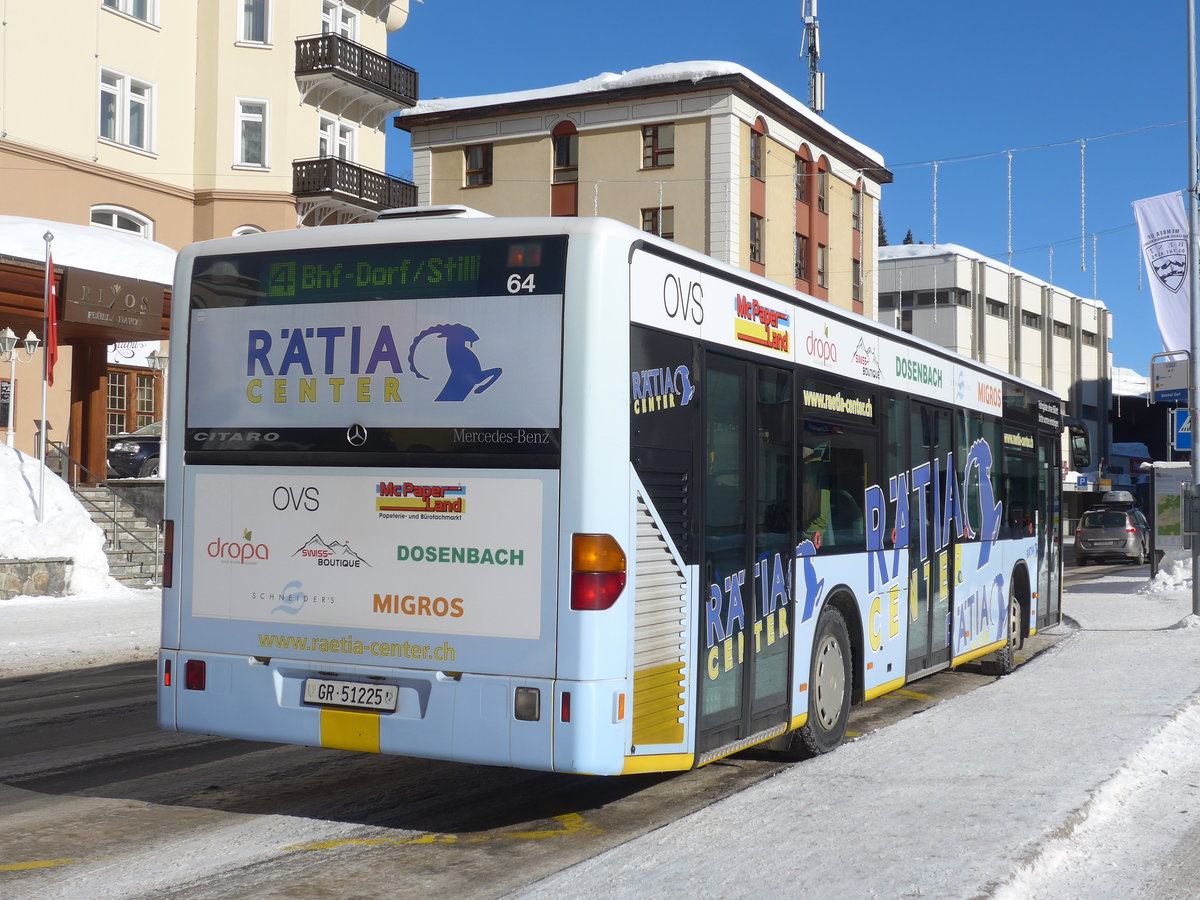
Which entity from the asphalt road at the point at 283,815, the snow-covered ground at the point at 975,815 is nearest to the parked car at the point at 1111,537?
the snow-covered ground at the point at 975,815

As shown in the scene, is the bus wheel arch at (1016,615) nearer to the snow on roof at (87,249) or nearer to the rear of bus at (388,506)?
the rear of bus at (388,506)

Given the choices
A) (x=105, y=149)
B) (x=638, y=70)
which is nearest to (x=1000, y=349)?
(x=638, y=70)

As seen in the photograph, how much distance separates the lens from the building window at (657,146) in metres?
46.9

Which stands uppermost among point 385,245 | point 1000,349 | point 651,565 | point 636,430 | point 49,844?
point 1000,349

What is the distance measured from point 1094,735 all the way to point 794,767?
2.38 m

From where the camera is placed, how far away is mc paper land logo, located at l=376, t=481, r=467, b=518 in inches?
252

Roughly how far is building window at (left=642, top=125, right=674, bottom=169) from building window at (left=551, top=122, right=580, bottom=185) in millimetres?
2660

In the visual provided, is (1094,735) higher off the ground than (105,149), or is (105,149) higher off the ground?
(105,149)

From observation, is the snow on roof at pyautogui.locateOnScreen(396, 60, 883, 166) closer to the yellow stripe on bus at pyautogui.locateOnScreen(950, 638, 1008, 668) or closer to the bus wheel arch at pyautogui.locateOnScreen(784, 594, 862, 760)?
the yellow stripe on bus at pyautogui.locateOnScreen(950, 638, 1008, 668)

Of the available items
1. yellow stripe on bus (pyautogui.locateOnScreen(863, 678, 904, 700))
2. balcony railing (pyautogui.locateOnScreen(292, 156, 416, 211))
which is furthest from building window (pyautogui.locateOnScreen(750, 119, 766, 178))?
yellow stripe on bus (pyautogui.locateOnScreen(863, 678, 904, 700))

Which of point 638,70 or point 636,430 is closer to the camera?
point 636,430

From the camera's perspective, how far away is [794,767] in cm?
774

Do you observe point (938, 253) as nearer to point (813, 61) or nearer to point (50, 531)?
point (813, 61)

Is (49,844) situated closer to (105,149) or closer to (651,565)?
(651,565)
